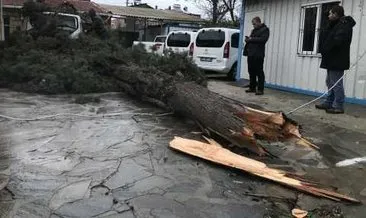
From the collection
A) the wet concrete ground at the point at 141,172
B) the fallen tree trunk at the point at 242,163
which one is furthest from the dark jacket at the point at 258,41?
the fallen tree trunk at the point at 242,163

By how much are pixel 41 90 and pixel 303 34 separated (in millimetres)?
6318

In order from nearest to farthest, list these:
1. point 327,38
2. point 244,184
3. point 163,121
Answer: point 244,184 < point 163,121 < point 327,38

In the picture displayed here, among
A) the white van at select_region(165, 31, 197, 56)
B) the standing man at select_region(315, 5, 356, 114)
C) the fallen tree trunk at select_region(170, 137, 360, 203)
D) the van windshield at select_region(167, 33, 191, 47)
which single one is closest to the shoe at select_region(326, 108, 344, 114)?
the standing man at select_region(315, 5, 356, 114)

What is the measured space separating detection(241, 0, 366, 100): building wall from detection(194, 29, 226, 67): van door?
2093 millimetres

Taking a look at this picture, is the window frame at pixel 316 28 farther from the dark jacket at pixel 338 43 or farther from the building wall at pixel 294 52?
the dark jacket at pixel 338 43

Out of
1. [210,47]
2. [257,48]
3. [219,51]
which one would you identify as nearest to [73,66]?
[257,48]

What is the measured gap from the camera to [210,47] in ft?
55.3

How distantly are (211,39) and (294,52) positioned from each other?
16.9 ft

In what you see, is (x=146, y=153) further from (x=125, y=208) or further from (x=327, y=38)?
(x=327, y=38)

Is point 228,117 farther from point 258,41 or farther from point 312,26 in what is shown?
point 312,26

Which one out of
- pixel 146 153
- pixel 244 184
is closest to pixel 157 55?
pixel 146 153

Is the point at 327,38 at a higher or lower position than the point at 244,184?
higher

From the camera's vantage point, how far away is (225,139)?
6.39 meters

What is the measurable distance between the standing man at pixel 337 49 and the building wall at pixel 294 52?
1.18 meters
